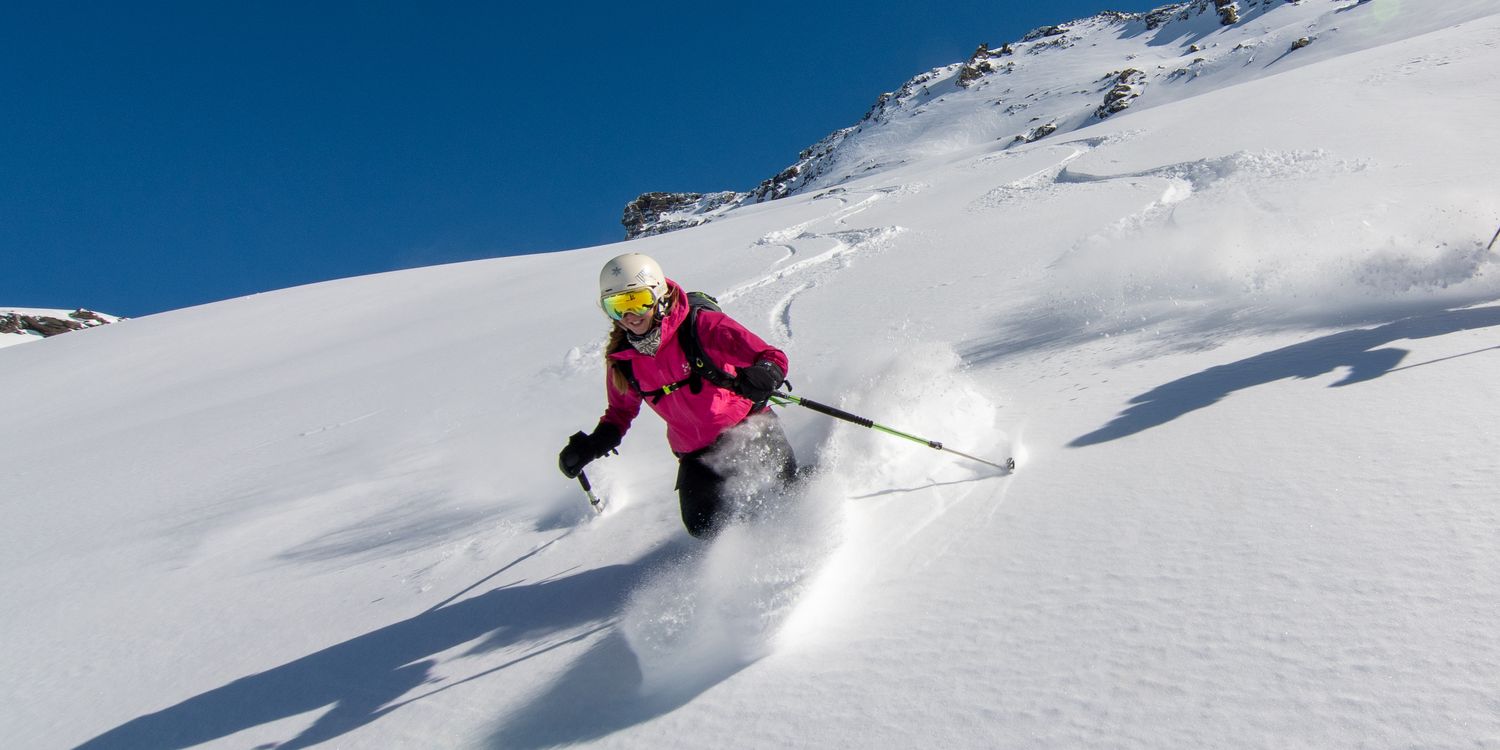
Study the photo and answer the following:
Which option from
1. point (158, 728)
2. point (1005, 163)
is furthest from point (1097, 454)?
point (1005, 163)

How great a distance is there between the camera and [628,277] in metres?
3.67

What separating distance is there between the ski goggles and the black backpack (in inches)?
9.8

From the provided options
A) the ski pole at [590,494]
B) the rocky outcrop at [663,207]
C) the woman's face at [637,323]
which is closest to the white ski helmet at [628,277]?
the woman's face at [637,323]

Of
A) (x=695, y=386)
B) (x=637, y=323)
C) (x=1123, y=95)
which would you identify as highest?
(x=1123, y=95)

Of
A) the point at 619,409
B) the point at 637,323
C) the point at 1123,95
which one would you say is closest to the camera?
the point at 637,323

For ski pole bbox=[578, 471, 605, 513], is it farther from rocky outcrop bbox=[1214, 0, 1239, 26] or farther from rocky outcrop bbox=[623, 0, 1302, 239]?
rocky outcrop bbox=[1214, 0, 1239, 26]

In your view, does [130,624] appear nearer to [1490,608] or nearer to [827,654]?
[827,654]

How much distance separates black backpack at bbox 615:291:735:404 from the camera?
3.78 metres

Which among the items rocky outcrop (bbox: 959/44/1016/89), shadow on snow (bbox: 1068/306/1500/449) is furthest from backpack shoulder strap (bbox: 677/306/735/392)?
rocky outcrop (bbox: 959/44/1016/89)

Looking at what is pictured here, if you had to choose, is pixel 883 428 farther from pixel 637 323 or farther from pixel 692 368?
pixel 637 323

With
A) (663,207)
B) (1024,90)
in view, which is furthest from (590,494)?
(663,207)

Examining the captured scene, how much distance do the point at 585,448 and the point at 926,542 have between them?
6.18 feet

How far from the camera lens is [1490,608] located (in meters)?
1.88

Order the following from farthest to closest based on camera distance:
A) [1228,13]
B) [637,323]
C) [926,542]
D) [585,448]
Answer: [1228,13]
[585,448]
[637,323]
[926,542]
